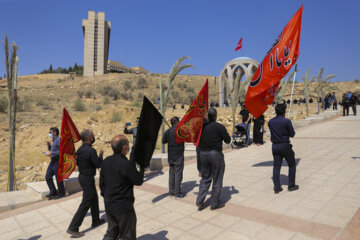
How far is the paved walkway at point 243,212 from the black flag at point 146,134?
1448mm

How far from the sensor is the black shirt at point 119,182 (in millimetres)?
3021

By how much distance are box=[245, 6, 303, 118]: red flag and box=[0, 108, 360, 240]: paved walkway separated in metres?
2.00

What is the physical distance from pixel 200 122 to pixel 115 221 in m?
2.35

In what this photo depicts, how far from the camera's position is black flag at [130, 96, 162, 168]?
3.32m

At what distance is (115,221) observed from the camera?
3.18m

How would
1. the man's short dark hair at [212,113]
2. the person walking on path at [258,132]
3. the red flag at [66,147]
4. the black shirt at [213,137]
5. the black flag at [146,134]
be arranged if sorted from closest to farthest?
the black flag at [146,134]
the black shirt at [213,137]
the man's short dark hair at [212,113]
the red flag at [66,147]
the person walking on path at [258,132]

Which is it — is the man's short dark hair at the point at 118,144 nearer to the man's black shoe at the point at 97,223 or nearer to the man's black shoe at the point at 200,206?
the man's black shoe at the point at 97,223

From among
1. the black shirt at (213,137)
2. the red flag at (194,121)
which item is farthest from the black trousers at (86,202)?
the black shirt at (213,137)

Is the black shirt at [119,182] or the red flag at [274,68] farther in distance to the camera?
the red flag at [274,68]

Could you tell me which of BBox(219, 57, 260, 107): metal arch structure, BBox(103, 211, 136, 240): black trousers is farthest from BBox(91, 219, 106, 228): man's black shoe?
BBox(219, 57, 260, 107): metal arch structure

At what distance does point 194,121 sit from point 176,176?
157 centimetres

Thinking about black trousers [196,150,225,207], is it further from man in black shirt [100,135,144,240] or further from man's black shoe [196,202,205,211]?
man in black shirt [100,135,144,240]

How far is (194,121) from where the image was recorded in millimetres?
4840

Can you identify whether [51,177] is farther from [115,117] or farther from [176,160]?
[115,117]
